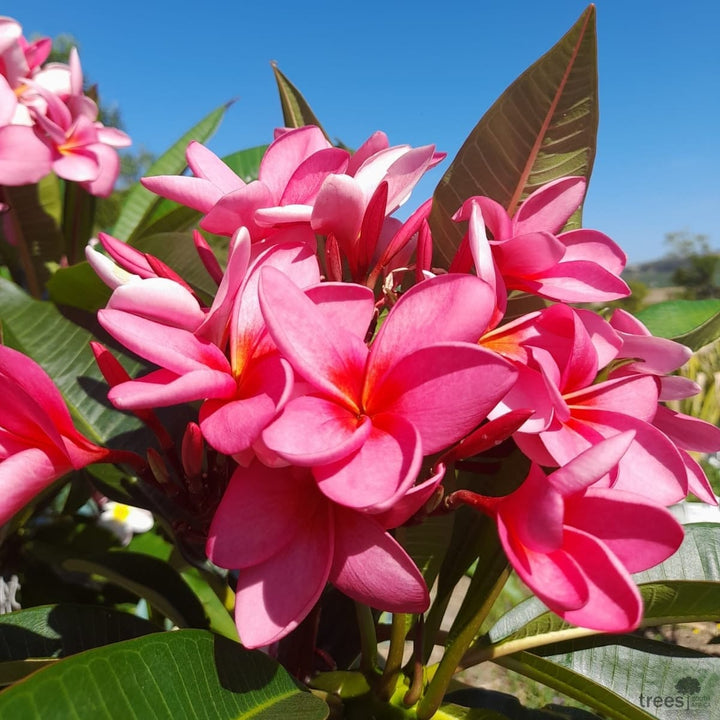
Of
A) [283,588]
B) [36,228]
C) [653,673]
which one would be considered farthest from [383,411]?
[36,228]

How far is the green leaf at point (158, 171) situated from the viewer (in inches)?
61.7

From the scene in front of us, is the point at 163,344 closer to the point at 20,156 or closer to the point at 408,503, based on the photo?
the point at 408,503

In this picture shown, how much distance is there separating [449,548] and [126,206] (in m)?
1.26

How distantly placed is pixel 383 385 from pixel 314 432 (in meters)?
0.06

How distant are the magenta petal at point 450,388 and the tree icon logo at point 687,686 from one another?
0.50 metres

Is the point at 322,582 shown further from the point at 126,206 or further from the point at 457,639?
the point at 126,206

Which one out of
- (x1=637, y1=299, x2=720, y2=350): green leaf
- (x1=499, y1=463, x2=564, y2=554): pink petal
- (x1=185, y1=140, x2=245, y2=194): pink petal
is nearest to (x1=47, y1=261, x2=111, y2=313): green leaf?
(x1=185, y1=140, x2=245, y2=194): pink petal

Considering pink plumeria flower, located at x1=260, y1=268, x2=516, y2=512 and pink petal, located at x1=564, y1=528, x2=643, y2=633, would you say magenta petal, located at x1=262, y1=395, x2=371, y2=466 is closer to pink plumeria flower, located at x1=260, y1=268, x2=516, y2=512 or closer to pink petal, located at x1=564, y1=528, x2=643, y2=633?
pink plumeria flower, located at x1=260, y1=268, x2=516, y2=512

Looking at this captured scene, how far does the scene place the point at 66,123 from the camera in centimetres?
137

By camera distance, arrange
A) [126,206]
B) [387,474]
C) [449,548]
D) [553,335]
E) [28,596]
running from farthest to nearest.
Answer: [126,206] < [28,596] < [449,548] < [553,335] < [387,474]

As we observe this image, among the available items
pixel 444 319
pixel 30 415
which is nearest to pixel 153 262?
pixel 30 415

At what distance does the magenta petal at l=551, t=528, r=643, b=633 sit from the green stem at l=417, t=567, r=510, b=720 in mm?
176

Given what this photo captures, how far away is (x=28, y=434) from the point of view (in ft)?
1.51

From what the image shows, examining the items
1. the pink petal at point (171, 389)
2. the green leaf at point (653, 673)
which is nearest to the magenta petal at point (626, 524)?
the pink petal at point (171, 389)
